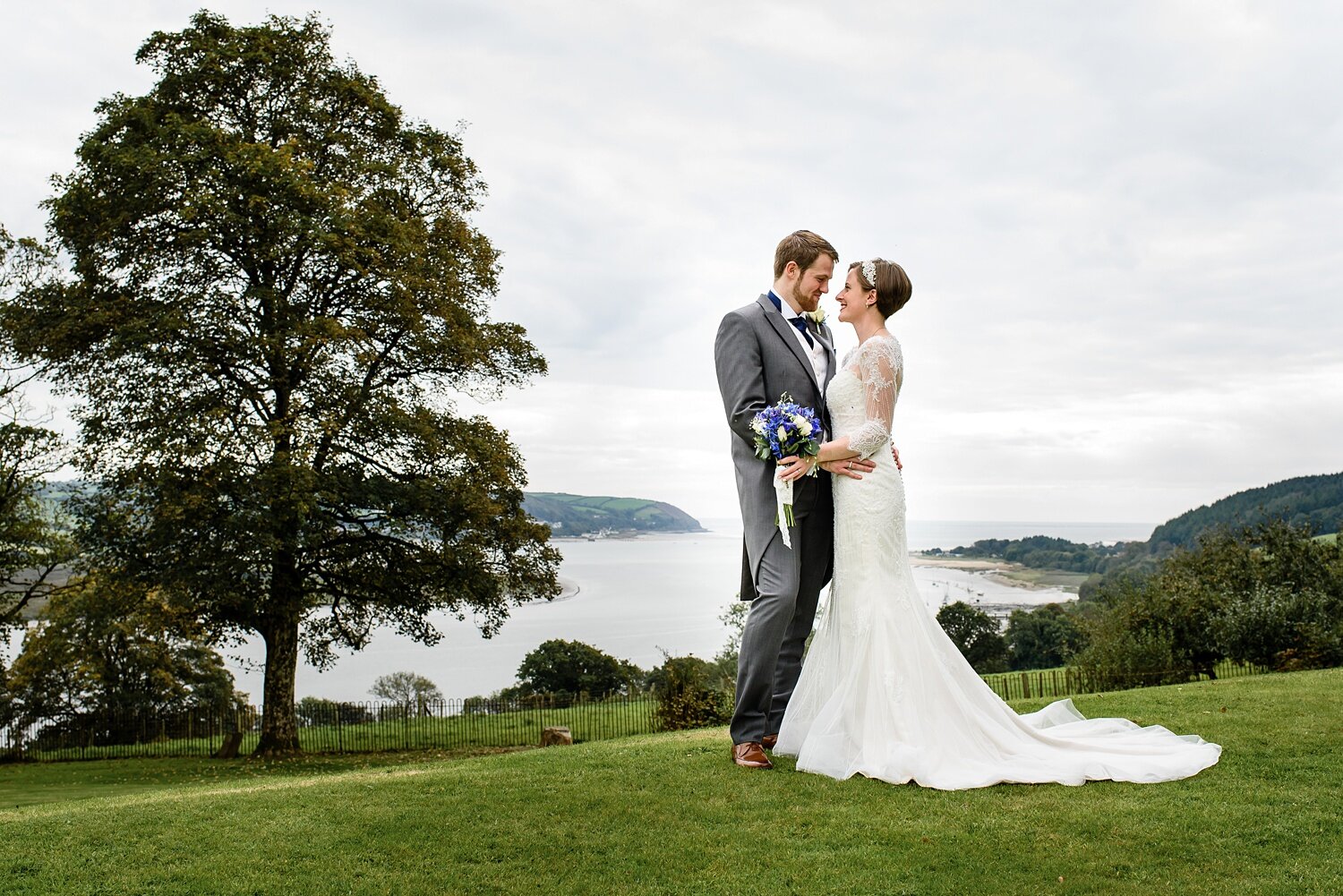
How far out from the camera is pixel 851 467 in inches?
226

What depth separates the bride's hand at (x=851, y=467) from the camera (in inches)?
225

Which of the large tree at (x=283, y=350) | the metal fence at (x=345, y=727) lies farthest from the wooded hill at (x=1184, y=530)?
the large tree at (x=283, y=350)

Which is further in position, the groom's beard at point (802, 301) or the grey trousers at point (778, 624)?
the groom's beard at point (802, 301)

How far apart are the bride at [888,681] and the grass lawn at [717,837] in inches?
7.4

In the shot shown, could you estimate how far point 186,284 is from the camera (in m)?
19.2

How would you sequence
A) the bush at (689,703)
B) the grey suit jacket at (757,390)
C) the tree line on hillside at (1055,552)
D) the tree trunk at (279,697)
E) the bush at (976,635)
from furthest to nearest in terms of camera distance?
the tree line on hillside at (1055,552)
the bush at (976,635)
the tree trunk at (279,697)
the bush at (689,703)
the grey suit jacket at (757,390)

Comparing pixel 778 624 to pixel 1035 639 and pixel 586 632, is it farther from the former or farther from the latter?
pixel 586 632

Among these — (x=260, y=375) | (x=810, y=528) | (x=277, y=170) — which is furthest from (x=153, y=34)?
(x=810, y=528)

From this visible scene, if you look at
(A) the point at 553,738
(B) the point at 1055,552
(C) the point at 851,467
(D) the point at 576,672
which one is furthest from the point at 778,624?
(B) the point at 1055,552

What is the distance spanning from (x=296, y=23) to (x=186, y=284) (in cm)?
628

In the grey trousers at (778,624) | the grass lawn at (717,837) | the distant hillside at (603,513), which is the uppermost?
the distant hillside at (603,513)

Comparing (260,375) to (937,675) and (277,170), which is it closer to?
(277,170)

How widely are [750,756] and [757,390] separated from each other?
2.13 m

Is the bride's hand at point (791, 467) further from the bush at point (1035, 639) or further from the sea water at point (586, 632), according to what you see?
the bush at point (1035, 639)
